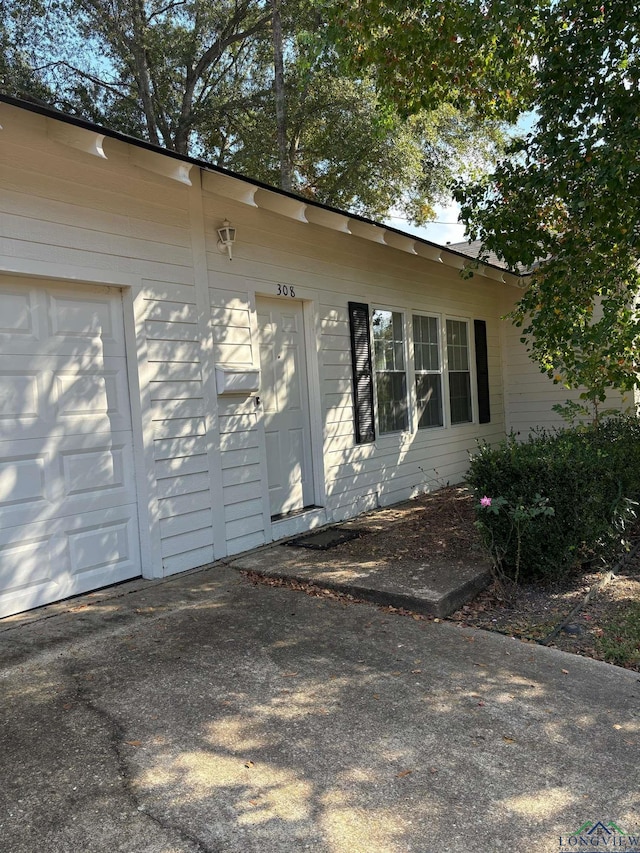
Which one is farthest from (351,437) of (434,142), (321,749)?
(434,142)

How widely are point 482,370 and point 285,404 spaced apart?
474 centimetres

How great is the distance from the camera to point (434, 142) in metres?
15.2

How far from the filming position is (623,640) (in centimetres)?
376

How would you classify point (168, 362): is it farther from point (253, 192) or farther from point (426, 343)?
point (426, 343)

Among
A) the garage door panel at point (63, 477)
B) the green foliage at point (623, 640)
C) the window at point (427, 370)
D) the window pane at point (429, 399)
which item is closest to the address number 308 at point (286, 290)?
the garage door panel at point (63, 477)

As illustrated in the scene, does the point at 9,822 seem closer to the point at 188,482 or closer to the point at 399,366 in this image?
the point at 188,482

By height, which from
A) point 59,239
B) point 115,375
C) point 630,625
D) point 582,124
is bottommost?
point 630,625

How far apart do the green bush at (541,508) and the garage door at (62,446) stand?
265 cm

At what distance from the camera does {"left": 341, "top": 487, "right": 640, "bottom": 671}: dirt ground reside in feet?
12.5

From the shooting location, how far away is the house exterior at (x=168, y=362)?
13.2 ft

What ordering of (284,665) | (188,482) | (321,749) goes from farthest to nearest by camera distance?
(188,482) < (284,665) < (321,749)

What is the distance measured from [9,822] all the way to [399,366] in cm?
654

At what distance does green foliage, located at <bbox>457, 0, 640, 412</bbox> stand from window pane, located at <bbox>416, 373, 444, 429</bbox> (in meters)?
2.56

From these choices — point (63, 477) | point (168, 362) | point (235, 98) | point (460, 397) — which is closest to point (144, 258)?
point (168, 362)
